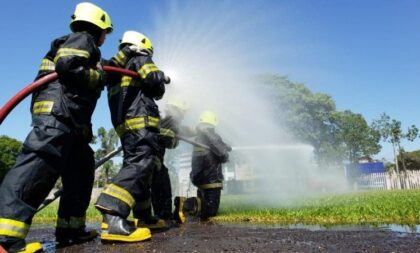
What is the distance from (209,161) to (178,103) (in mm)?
1190

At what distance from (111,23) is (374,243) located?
3.43 meters

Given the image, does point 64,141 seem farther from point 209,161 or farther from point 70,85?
point 209,161

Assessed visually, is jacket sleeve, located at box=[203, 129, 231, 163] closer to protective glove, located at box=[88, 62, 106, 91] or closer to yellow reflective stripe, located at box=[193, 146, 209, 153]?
yellow reflective stripe, located at box=[193, 146, 209, 153]

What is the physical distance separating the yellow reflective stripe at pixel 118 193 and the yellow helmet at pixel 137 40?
178 centimetres

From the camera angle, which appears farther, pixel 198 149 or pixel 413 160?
pixel 413 160

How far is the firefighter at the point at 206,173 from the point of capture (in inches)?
258

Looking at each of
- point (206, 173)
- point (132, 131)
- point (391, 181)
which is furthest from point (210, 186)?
point (391, 181)

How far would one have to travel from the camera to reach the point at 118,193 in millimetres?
3822

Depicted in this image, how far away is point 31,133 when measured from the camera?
10.5ft

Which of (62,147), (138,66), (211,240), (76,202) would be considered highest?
(138,66)

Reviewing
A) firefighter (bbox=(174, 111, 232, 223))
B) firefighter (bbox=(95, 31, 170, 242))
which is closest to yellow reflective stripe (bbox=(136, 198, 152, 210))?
firefighter (bbox=(95, 31, 170, 242))

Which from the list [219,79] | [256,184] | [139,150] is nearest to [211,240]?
[139,150]

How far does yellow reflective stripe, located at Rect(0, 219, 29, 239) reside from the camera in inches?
113

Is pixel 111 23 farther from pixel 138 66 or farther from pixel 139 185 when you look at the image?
pixel 139 185
